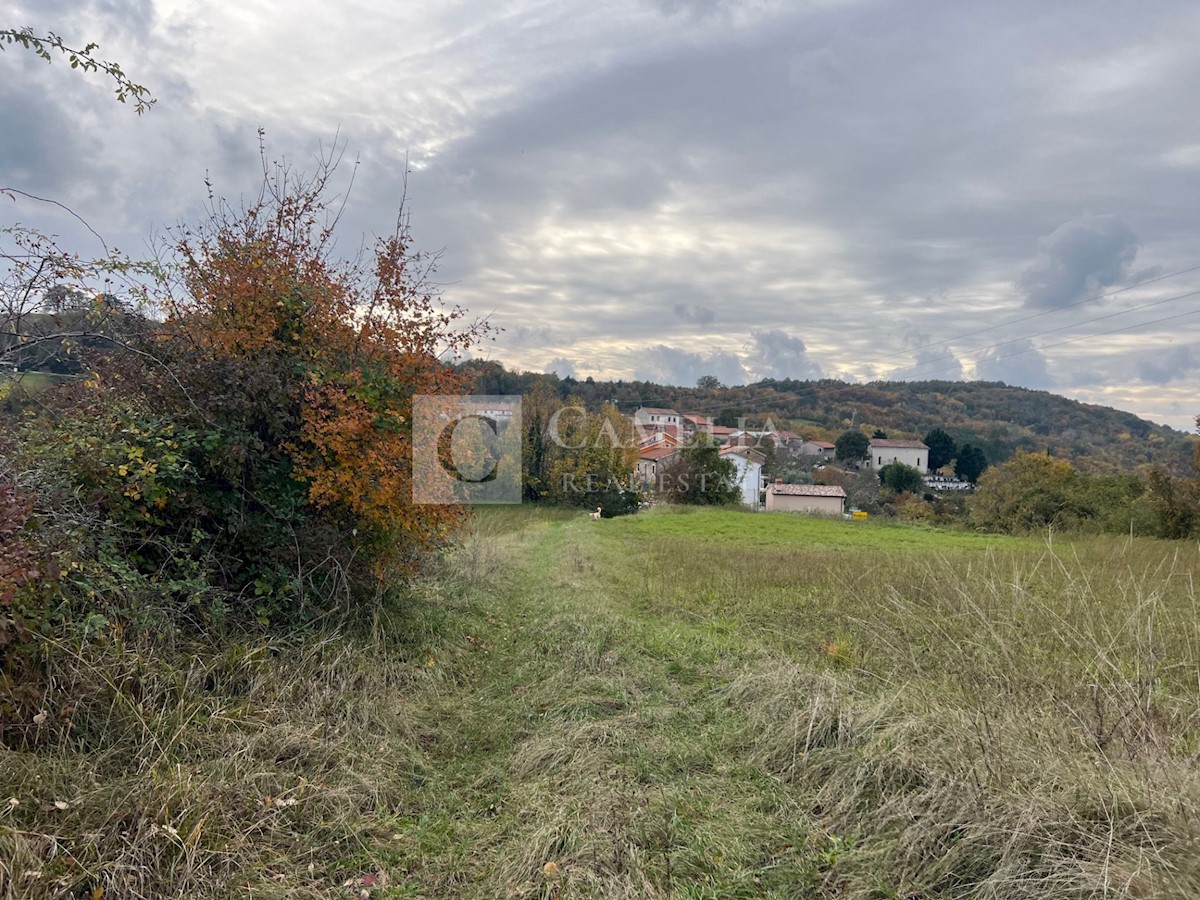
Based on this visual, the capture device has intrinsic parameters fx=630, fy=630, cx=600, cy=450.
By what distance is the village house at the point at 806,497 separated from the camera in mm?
36906

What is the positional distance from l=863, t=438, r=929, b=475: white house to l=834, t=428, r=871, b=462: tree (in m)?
0.65

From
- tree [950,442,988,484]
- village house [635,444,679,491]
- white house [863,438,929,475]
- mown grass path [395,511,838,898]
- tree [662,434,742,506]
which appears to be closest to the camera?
mown grass path [395,511,838,898]

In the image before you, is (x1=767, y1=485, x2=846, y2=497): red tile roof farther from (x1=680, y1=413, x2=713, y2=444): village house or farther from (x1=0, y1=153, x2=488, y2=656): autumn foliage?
(x1=0, y1=153, x2=488, y2=656): autumn foliage

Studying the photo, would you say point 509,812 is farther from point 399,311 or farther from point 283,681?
point 399,311

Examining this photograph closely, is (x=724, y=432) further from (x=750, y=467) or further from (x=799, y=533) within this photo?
(x=799, y=533)

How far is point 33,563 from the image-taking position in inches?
117

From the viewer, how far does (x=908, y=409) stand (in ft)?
172

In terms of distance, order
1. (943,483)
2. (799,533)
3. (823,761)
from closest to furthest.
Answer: (823,761) < (799,533) < (943,483)

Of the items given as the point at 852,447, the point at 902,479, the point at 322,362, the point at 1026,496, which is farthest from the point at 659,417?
the point at 322,362

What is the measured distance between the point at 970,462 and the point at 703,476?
88.7 feet

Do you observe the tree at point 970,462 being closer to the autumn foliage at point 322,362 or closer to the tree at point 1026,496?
the tree at point 1026,496

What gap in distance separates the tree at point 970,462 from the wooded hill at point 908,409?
74 centimetres

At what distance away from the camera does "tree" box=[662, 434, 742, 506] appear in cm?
3497

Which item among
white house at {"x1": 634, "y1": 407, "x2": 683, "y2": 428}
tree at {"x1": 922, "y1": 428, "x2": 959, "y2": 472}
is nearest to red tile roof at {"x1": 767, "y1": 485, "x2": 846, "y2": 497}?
white house at {"x1": 634, "y1": 407, "x2": 683, "y2": 428}
